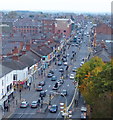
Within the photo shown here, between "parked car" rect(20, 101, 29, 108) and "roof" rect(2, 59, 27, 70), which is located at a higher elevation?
"roof" rect(2, 59, 27, 70)

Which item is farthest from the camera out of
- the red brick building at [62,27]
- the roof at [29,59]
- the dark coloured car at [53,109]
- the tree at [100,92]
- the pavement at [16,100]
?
the red brick building at [62,27]

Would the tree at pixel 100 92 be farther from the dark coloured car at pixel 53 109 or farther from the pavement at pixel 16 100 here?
the pavement at pixel 16 100

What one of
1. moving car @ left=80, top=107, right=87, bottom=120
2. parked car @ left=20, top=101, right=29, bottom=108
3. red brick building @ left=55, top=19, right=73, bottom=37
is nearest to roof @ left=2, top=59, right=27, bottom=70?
parked car @ left=20, top=101, right=29, bottom=108

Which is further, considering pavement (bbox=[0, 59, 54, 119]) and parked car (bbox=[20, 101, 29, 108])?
parked car (bbox=[20, 101, 29, 108])

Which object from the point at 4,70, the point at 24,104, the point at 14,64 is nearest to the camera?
the point at 24,104

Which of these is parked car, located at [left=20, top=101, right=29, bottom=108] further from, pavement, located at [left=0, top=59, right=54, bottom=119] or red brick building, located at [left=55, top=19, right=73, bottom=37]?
red brick building, located at [left=55, top=19, right=73, bottom=37]

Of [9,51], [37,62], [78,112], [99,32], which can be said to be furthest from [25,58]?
[99,32]

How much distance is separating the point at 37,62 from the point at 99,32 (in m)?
44.0

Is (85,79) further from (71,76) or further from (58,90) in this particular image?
(71,76)

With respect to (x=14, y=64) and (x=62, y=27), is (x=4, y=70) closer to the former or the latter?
(x=14, y=64)

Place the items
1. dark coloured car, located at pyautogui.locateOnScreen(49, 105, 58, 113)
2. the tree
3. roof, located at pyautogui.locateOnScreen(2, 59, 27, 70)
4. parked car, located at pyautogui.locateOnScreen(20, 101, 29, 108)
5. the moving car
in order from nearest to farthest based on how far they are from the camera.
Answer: the tree < the moving car < dark coloured car, located at pyautogui.locateOnScreen(49, 105, 58, 113) < parked car, located at pyautogui.locateOnScreen(20, 101, 29, 108) < roof, located at pyautogui.locateOnScreen(2, 59, 27, 70)

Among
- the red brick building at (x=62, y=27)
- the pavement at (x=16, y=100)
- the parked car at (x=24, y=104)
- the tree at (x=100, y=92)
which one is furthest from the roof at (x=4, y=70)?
the red brick building at (x=62, y=27)

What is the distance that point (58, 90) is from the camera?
120ft

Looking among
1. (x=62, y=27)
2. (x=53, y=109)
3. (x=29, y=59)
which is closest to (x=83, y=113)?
(x=53, y=109)
